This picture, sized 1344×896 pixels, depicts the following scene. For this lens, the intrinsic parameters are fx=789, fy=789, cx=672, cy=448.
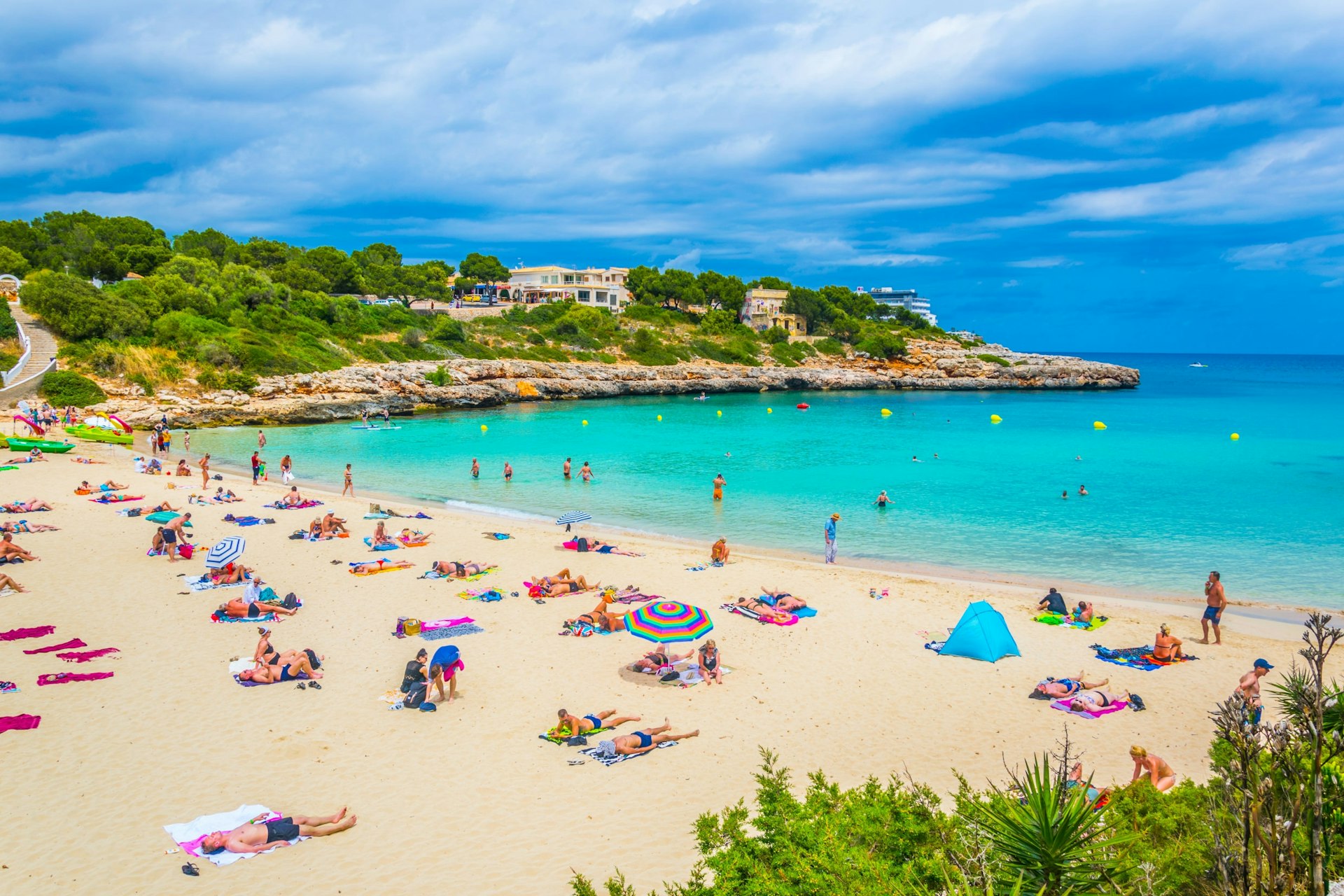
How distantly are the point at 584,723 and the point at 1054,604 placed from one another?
8.99 m

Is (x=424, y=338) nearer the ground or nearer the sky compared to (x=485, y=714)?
nearer the sky

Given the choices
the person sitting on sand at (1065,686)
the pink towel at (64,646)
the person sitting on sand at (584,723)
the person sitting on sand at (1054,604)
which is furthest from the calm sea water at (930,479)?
the pink towel at (64,646)

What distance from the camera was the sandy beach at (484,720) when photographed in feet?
22.3

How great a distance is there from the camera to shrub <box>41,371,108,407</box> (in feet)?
127

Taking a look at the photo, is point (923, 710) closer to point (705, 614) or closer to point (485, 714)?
point (705, 614)

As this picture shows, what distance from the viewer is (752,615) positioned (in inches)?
528

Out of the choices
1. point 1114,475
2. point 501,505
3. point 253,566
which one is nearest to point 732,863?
point 253,566

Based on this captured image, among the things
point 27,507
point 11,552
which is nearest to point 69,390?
point 27,507

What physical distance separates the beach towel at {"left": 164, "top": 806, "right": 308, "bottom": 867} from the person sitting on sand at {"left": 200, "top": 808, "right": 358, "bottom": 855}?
0.11ft

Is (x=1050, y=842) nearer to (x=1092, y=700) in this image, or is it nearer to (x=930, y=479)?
(x=1092, y=700)

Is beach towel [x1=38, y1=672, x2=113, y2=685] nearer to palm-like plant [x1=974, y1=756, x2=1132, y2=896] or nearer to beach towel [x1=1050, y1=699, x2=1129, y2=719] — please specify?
palm-like plant [x1=974, y1=756, x2=1132, y2=896]

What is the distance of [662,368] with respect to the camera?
252 feet

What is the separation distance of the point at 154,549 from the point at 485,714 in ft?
35.5

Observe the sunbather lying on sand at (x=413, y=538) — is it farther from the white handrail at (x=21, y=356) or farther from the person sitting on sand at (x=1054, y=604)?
the white handrail at (x=21, y=356)
